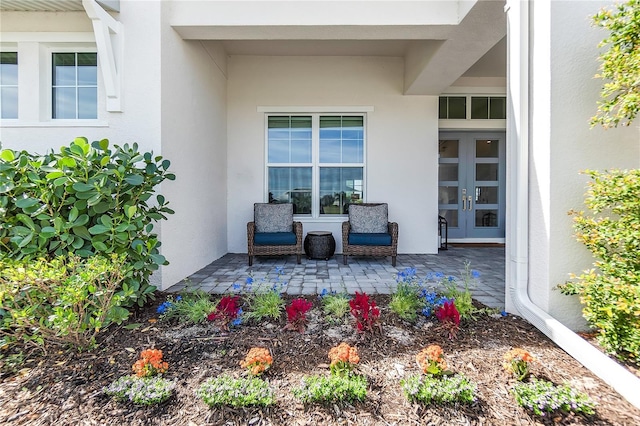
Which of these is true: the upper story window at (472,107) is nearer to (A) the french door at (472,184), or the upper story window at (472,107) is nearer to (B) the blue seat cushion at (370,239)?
(A) the french door at (472,184)

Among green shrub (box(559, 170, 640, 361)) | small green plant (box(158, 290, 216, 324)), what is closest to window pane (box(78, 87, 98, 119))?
small green plant (box(158, 290, 216, 324))

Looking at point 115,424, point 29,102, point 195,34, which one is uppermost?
point 195,34

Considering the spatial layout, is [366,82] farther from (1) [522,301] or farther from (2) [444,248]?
(1) [522,301]

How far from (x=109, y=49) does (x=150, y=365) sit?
3.09 metres

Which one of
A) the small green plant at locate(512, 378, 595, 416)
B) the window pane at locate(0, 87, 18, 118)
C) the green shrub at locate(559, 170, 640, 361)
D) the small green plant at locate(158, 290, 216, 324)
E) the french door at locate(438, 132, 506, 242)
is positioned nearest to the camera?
the small green plant at locate(512, 378, 595, 416)

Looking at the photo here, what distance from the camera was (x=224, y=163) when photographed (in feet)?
17.9

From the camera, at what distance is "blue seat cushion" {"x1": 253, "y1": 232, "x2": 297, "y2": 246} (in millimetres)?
4625

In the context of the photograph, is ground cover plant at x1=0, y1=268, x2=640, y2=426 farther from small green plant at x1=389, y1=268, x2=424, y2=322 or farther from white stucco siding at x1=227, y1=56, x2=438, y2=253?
white stucco siding at x1=227, y1=56, x2=438, y2=253

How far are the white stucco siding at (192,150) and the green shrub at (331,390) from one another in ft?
7.70

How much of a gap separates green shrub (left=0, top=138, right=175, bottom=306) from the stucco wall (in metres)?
3.12

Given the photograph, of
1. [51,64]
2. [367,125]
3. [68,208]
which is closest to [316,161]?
[367,125]

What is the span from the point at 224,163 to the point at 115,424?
4.48 m

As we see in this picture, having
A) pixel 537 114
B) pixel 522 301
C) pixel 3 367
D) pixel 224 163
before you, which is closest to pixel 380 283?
pixel 522 301

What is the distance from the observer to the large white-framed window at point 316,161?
573cm
